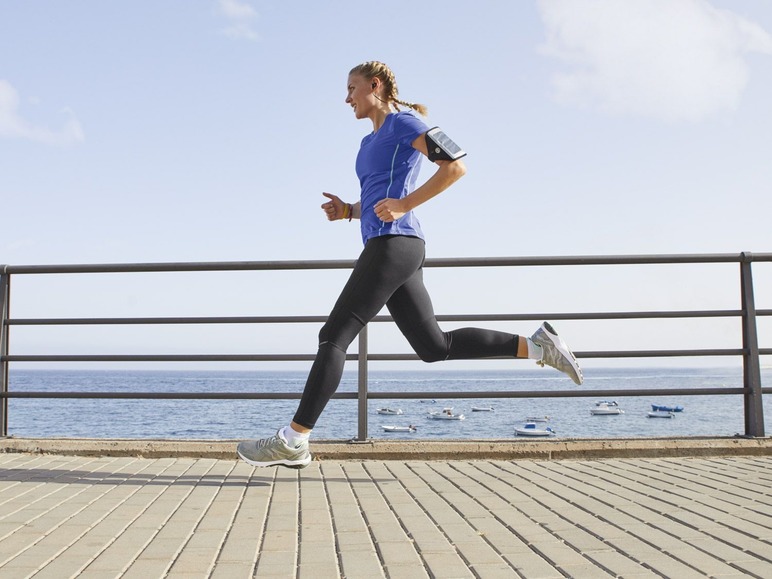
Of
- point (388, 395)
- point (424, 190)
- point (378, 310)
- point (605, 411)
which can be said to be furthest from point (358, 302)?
point (605, 411)

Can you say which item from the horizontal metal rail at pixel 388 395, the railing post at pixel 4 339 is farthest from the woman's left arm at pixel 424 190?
the railing post at pixel 4 339

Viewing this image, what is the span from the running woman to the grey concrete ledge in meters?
1.04

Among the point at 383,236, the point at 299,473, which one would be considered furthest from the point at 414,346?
the point at 299,473

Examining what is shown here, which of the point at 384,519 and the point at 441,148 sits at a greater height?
the point at 441,148

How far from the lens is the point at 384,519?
3.38 meters

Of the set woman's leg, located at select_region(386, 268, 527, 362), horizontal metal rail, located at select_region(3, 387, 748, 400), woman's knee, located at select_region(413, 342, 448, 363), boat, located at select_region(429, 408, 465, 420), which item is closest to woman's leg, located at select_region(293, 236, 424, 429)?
woman's leg, located at select_region(386, 268, 527, 362)

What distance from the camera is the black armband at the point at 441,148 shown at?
3.77 meters

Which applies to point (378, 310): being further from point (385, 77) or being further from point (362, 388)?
point (362, 388)

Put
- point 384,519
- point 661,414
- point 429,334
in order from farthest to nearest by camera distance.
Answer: point 661,414 < point 429,334 < point 384,519

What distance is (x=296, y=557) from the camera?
2787 mm

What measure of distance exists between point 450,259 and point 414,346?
4.25 ft

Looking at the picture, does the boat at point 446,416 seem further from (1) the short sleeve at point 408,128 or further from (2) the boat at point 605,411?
(1) the short sleeve at point 408,128

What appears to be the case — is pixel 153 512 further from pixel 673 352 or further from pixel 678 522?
pixel 673 352

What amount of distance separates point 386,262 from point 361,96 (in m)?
0.91
